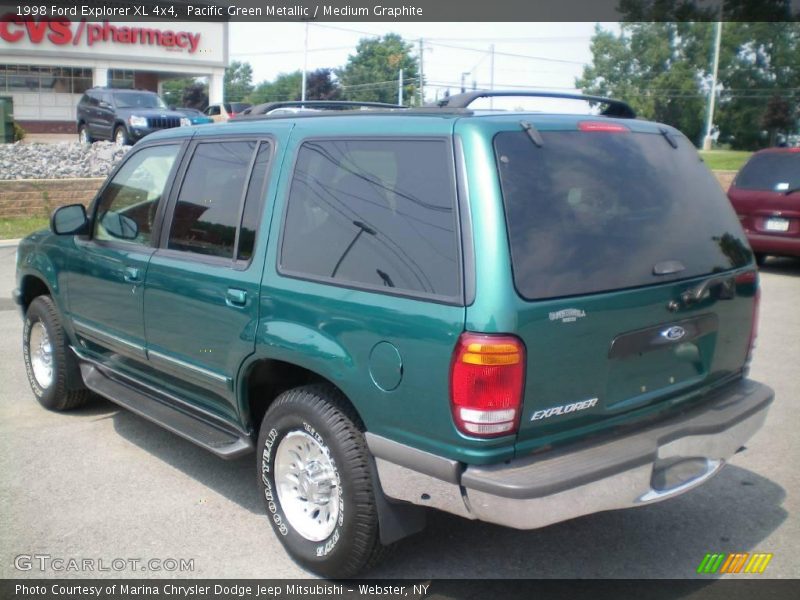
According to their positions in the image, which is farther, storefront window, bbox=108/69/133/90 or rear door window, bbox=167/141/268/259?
storefront window, bbox=108/69/133/90

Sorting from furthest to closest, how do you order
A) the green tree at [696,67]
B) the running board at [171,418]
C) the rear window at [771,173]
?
the green tree at [696,67] → the rear window at [771,173] → the running board at [171,418]

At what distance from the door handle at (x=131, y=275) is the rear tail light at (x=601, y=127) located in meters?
2.53

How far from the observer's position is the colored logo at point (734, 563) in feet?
12.5

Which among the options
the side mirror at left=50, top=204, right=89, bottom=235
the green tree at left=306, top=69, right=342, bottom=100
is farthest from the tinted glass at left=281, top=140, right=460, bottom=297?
the green tree at left=306, top=69, right=342, bottom=100

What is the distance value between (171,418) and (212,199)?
121 cm

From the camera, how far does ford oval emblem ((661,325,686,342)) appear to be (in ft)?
11.6

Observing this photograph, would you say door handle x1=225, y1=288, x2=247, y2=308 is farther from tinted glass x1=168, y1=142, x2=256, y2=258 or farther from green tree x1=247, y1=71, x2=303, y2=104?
green tree x1=247, y1=71, x2=303, y2=104

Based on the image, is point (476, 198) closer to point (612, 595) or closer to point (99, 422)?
point (612, 595)

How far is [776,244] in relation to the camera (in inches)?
465

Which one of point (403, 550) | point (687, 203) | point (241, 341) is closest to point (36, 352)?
point (241, 341)

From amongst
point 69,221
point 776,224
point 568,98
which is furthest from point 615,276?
point 776,224

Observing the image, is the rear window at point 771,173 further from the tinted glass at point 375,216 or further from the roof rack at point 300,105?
the tinted glass at point 375,216

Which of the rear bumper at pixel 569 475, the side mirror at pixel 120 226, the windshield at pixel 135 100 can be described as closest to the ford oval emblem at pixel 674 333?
the rear bumper at pixel 569 475

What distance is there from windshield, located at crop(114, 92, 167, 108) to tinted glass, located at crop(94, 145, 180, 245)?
67.1 ft
